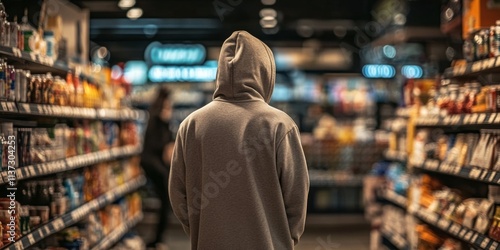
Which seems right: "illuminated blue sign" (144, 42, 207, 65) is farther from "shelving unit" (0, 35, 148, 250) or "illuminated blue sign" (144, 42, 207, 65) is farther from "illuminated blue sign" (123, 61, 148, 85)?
"shelving unit" (0, 35, 148, 250)

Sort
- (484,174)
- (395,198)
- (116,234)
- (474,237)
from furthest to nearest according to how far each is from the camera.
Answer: (395,198) → (116,234) → (474,237) → (484,174)

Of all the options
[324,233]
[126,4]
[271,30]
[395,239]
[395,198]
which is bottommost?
[324,233]

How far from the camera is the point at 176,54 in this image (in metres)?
13.0

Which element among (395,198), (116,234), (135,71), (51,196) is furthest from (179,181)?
(135,71)

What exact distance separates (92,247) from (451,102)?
3115 millimetres

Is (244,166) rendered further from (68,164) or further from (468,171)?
(68,164)

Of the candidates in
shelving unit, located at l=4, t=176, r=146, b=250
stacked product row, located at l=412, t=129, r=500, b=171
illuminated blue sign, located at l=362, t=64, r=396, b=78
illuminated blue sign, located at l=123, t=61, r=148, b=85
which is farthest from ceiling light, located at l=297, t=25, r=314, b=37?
stacked product row, located at l=412, t=129, r=500, b=171

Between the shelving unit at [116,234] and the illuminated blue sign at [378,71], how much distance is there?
21.8 feet

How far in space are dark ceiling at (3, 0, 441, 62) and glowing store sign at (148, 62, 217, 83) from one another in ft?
2.75

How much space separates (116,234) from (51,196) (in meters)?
2.27

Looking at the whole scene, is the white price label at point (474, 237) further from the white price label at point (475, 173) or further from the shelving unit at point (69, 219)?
the shelving unit at point (69, 219)

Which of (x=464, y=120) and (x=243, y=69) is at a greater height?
(x=243, y=69)

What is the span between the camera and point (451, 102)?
5.47 meters

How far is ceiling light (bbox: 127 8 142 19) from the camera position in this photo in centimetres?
1188
